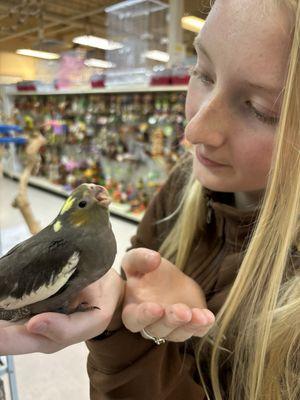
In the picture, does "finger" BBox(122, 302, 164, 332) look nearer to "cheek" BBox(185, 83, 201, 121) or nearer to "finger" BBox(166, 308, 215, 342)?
"finger" BBox(166, 308, 215, 342)

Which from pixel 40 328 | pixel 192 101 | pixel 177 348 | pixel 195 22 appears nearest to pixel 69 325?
pixel 40 328

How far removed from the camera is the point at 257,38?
310 mm

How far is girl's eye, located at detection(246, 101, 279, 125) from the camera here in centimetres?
33

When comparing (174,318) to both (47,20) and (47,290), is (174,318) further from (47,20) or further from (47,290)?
(47,20)

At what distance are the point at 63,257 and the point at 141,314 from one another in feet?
0.25

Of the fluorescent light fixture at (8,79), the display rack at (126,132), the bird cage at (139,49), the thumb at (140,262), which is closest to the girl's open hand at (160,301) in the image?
the thumb at (140,262)

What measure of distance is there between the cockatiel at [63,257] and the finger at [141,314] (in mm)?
45

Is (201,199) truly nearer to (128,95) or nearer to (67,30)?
(67,30)

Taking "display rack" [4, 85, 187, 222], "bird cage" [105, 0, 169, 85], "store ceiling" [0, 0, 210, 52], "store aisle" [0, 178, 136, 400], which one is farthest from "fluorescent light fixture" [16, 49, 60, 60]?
"bird cage" [105, 0, 169, 85]

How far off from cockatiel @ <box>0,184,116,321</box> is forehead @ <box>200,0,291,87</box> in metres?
0.17

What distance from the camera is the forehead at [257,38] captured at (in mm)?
310

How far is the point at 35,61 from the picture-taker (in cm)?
38

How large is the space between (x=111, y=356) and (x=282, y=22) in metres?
0.35

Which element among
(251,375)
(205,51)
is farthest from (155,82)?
(251,375)
